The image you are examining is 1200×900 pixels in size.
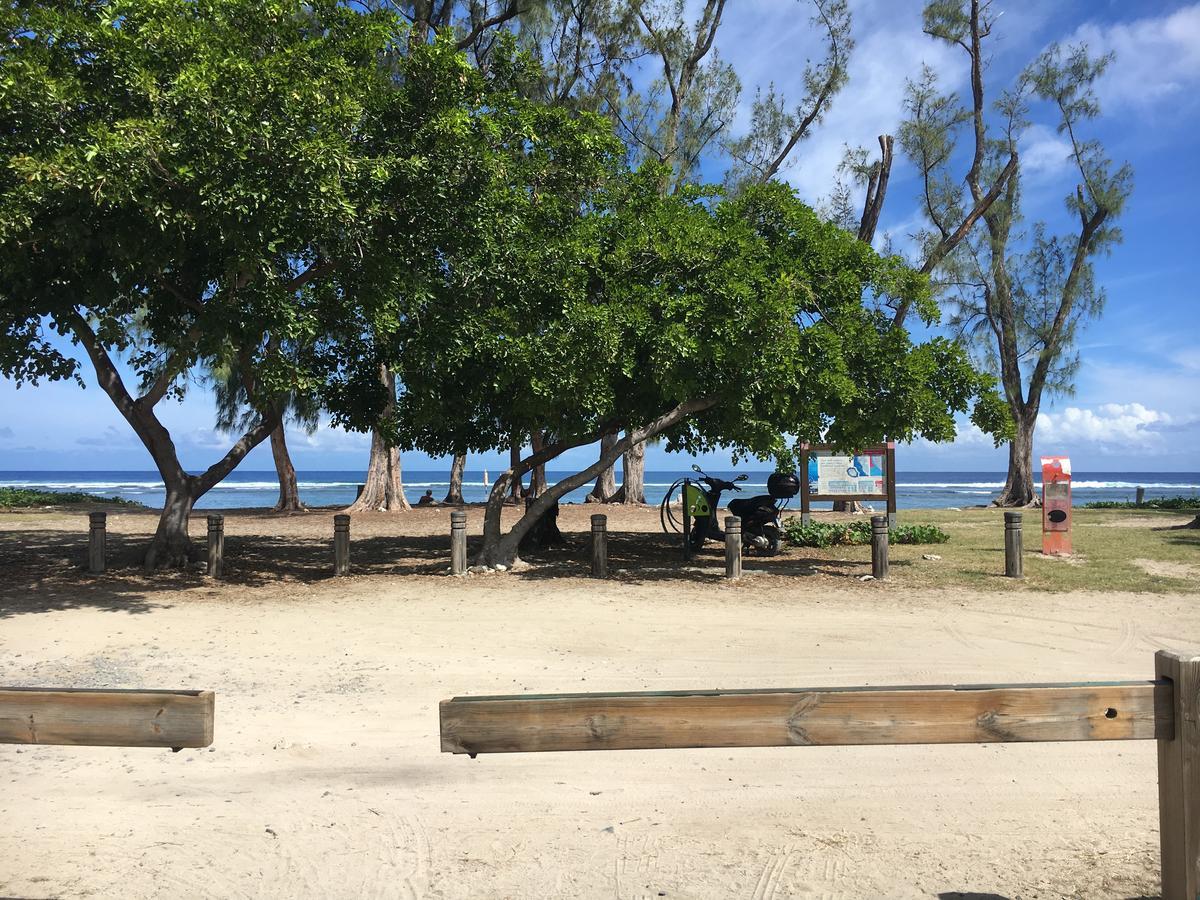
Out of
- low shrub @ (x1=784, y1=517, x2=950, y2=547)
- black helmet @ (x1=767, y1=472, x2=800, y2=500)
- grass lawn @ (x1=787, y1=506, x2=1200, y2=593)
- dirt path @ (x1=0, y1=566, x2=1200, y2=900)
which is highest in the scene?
black helmet @ (x1=767, y1=472, x2=800, y2=500)

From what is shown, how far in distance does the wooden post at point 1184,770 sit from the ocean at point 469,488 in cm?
3062

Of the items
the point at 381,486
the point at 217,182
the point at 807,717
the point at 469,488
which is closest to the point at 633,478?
the point at 381,486

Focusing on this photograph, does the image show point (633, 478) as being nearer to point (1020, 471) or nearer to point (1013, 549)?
point (1020, 471)

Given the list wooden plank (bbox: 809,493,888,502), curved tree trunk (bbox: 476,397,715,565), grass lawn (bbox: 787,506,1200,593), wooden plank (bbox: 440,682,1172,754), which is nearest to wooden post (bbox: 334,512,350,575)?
curved tree trunk (bbox: 476,397,715,565)

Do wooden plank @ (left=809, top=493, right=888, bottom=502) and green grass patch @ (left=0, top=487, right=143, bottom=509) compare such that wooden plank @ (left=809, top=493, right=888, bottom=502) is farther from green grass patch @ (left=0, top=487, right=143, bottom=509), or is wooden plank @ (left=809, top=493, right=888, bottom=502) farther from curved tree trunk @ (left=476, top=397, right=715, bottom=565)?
green grass patch @ (left=0, top=487, right=143, bottom=509)

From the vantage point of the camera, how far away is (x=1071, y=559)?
15.1 metres

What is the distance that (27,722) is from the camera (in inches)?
116

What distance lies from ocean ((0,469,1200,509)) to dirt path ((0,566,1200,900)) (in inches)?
1019

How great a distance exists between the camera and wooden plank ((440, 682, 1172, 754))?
9.43 feet

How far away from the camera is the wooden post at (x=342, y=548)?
524 inches

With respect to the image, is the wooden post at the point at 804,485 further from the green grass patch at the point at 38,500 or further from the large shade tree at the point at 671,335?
the green grass patch at the point at 38,500

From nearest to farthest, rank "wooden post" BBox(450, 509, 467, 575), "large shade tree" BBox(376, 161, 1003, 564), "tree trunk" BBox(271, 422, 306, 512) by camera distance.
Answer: "large shade tree" BBox(376, 161, 1003, 564) < "wooden post" BBox(450, 509, 467, 575) < "tree trunk" BBox(271, 422, 306, 512)

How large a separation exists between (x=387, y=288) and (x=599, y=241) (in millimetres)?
3147

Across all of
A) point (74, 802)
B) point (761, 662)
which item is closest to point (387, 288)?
point (761, 662)
